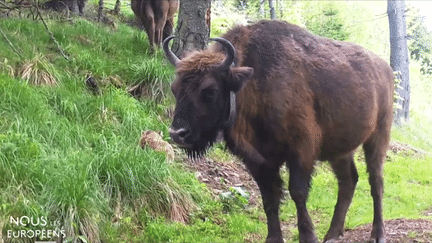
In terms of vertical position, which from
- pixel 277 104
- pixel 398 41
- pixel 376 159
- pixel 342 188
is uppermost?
pixel 277 104

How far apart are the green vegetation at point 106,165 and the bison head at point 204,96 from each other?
4.12 feet

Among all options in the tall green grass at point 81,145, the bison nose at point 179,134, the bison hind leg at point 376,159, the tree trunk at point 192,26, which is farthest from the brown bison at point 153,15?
the bison nose at point 179,134

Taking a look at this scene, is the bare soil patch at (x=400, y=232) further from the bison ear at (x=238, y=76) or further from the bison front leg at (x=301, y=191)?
the bison ear at (x=238, y=76)

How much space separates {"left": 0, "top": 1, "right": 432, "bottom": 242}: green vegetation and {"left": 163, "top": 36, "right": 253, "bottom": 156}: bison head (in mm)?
1255

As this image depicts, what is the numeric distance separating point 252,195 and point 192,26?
2.85 metres

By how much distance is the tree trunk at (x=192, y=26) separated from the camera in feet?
A: 26.1

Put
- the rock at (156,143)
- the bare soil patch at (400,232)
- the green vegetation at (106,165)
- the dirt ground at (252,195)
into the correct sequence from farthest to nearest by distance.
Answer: the rock at (156,143) < the dirt ground at (252,195) < the bare soil patch at (400,232) < the green vegetation at (106,165)

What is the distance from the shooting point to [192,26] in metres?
8.01

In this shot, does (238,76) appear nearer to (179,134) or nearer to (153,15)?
(179,134)

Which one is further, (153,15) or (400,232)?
(153,15)

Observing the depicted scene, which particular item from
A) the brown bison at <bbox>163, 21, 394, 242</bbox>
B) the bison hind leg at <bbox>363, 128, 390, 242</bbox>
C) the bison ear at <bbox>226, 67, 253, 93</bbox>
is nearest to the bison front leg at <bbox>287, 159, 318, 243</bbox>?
the brown bison at <bbox>163, 21, 394, 242</bbox>

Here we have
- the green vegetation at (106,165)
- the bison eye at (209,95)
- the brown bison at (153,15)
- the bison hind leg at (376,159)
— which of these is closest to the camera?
the bison eye at (209,95)

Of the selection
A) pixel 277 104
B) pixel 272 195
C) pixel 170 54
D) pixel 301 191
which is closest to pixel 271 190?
pixel 272 195

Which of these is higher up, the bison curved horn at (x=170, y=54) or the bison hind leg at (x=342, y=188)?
the bison curved horn at (x=170, y=54)
